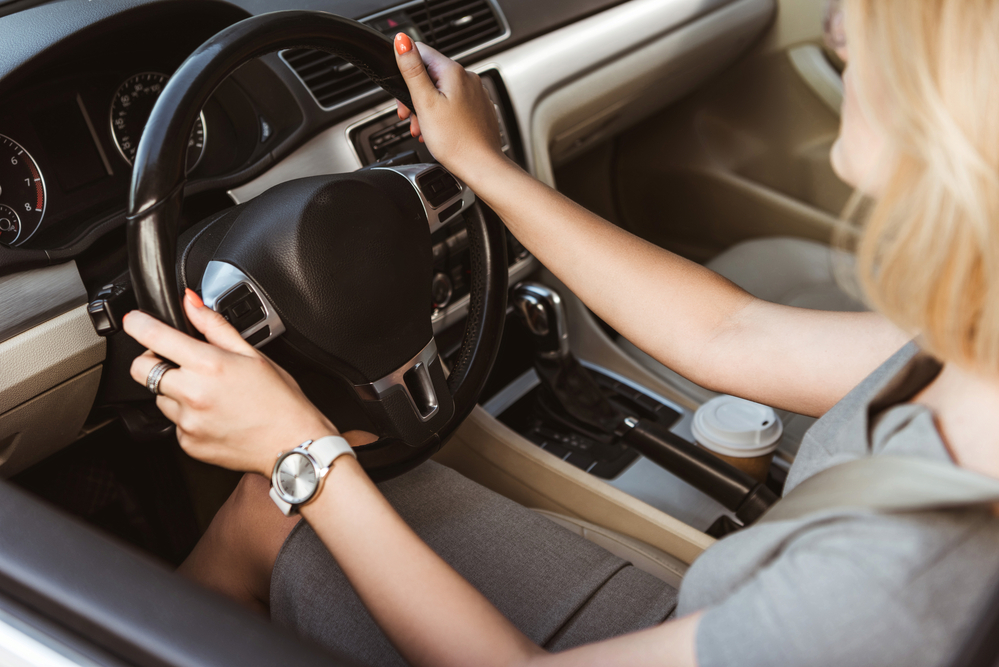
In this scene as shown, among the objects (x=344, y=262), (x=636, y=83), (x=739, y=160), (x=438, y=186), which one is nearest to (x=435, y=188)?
(x=438, y=186)

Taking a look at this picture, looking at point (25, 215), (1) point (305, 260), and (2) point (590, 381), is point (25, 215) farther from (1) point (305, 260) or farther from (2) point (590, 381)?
(2) point (590, 381)

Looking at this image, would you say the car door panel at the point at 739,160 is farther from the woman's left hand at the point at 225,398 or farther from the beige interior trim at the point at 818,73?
the woman's left hand at the point at 225,398

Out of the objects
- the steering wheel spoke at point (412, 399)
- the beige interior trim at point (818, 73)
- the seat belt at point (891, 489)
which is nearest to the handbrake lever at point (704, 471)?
the steering wheel spoke at point (412, 399)

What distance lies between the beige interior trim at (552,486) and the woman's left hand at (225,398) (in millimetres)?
613

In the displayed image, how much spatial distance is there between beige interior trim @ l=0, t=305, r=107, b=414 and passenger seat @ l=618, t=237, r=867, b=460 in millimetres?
940

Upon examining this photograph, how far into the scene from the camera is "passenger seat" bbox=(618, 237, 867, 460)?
1.48 meters

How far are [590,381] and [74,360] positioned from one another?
791mm

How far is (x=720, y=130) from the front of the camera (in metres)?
1.99

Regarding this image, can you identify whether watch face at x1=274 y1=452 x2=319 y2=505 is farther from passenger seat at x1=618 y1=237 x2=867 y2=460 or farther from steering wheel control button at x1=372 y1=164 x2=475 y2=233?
passenger seat at x1=618 y1=237 x2=867 y2=460

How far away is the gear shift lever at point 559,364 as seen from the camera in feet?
4.00

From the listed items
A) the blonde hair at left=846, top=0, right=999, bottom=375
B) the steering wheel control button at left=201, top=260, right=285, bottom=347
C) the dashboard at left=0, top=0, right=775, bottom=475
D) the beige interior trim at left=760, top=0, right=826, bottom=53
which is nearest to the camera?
the blonde hair at left=846, top=0, right=999, bottom=375

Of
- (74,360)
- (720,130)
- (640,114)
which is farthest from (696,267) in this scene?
(720,130)

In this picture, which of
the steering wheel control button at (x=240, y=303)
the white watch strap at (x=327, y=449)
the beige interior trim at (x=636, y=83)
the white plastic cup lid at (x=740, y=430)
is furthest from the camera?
the beige interior trim at (x=636, y=83)

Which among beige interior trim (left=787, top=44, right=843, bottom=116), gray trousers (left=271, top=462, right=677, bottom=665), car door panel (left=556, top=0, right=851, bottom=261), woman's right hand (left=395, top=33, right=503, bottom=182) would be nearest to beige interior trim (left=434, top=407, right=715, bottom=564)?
gray trousers (left=271, top=462, right=677, bottom=665)
